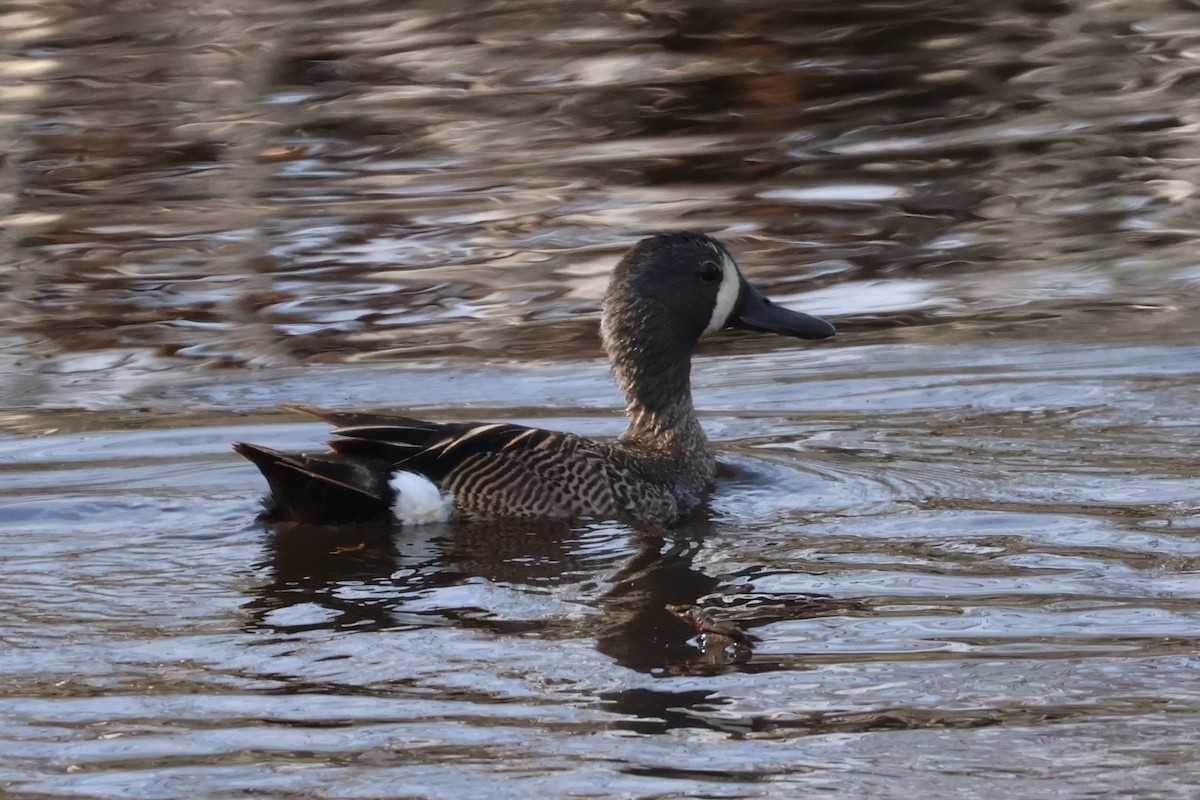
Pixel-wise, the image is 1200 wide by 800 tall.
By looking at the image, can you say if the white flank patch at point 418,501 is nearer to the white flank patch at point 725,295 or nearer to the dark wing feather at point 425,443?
the dark wing feather at point 425,443

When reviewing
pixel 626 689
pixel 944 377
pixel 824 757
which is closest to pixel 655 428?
pixel 944 377

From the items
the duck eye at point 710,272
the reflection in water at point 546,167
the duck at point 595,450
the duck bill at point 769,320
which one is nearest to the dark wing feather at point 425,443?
the duck at point 595,450

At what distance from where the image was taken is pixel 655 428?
8172 millimetres

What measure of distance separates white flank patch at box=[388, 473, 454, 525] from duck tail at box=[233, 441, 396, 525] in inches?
1.3

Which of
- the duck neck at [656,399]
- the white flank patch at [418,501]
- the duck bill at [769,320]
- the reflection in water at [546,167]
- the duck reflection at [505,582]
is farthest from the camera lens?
the reflection in water at [546,167]

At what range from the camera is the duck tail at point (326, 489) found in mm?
7035

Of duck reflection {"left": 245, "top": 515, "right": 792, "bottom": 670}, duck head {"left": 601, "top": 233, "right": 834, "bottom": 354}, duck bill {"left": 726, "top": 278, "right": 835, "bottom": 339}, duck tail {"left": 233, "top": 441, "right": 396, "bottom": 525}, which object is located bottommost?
duck reflection {"left": 245, "top": 515, "right": 792, "bottom": 670}

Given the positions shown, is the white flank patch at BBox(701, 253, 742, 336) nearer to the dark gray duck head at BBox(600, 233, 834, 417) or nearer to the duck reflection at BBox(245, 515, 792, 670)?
the dark gray duck head at BBox(600, 233, 834, 417)

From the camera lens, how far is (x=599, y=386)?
30.6 feet

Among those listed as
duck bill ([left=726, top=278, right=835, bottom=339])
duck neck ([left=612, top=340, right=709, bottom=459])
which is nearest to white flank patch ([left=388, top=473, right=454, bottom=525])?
duck neck ([left=612, top=340, right=709, bottom=459])

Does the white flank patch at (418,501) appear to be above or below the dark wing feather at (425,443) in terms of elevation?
below

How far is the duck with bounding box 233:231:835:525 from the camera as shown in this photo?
7219 millimetres

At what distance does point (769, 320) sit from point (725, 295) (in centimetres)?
24

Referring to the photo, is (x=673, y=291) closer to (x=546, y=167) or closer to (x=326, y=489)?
(x=326, y=489)
